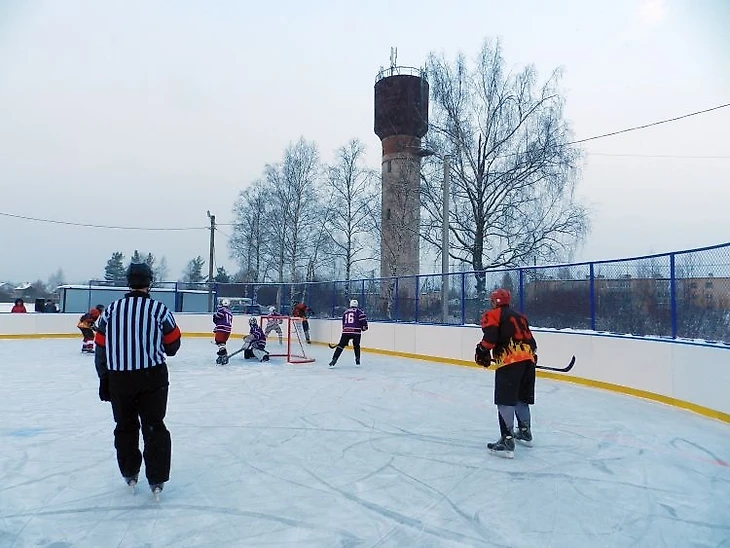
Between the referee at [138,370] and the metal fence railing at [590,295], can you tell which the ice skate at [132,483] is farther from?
the metal fence railing at [590,295]

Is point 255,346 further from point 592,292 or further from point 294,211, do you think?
point 294,211

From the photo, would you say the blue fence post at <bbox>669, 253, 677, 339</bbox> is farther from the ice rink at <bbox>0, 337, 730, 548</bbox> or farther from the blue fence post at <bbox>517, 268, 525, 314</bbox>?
the blue fence post at <bbox>517, 268, 525, 314</bbox>

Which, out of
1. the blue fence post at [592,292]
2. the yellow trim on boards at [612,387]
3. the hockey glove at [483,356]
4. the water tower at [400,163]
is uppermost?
the water tower at [400,163]

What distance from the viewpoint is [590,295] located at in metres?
9.52

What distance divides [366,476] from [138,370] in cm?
169

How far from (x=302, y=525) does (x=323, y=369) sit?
733cm

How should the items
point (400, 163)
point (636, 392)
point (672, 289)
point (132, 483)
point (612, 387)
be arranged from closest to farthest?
point (132, 483) < point (672, 289) < point (636, 392) < point (612, 387) < point (400, 163)

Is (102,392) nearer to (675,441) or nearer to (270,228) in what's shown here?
(675,441)

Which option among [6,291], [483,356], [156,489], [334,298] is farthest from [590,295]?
[6,291]

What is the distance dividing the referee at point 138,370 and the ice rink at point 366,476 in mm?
266

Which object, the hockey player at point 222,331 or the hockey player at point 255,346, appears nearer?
the hockey player at point 222,331

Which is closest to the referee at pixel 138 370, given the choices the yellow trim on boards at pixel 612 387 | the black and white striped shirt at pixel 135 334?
the black and white striped shirt at pixel 135 334

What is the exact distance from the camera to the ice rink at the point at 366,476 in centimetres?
291

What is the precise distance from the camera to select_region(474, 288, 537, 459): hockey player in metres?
4.30
